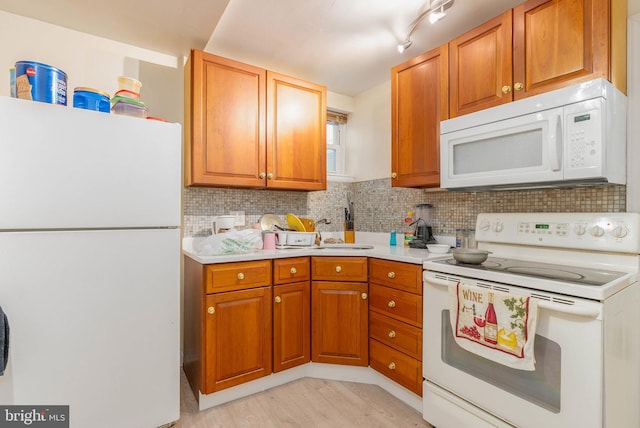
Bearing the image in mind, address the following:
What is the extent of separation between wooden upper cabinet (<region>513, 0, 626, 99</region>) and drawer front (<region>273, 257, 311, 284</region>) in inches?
61.8

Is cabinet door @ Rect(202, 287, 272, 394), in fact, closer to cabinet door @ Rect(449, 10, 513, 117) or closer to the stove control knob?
cabinet door @ Rect(449, 10, 513, 117)

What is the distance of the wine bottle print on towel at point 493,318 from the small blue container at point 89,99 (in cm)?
192

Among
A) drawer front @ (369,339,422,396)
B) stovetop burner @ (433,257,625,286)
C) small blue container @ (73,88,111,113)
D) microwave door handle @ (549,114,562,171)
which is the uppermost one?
small blue container @ (73,88,111,113)

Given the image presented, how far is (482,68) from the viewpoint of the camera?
1789 millimetres

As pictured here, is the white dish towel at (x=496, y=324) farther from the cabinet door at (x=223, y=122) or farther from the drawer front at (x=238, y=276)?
the cabinet door at (x=223, y=122)

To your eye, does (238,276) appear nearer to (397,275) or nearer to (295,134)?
(397,275)

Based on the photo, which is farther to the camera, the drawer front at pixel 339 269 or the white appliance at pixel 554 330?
the drawer front at pixel 339 269

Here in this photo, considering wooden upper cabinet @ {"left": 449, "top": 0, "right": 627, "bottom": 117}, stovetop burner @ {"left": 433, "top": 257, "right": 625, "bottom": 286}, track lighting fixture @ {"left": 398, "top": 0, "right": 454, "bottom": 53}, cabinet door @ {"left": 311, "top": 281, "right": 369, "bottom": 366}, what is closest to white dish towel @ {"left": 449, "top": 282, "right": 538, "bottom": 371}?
stovetop burner @ {"left": 433, "top": 257, "right": 625, "bottom": 286}

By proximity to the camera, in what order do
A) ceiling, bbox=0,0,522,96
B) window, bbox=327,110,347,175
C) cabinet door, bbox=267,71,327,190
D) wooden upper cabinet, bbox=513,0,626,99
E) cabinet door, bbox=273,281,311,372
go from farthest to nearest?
window, bbox=327,110,347,175 → cabinet door, bbox=267,71,327,190 → cabinet door, bbox=273,281,311,372 → ceiling, bbox=0,0,522,96 → wooden upper cabinet, bbox=513,0,626,99

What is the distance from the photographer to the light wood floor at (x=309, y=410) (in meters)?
1.68

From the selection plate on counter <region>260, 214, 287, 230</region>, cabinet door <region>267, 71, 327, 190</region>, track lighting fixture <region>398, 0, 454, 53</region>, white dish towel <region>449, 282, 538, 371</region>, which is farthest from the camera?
plate on counter <region>260, 214, 287, 230</region>

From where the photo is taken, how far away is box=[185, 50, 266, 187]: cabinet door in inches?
81.4

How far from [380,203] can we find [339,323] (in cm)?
118

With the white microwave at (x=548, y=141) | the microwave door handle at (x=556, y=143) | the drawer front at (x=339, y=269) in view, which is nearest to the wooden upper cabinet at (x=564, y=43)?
the white microwave at (x=548, y=141)
